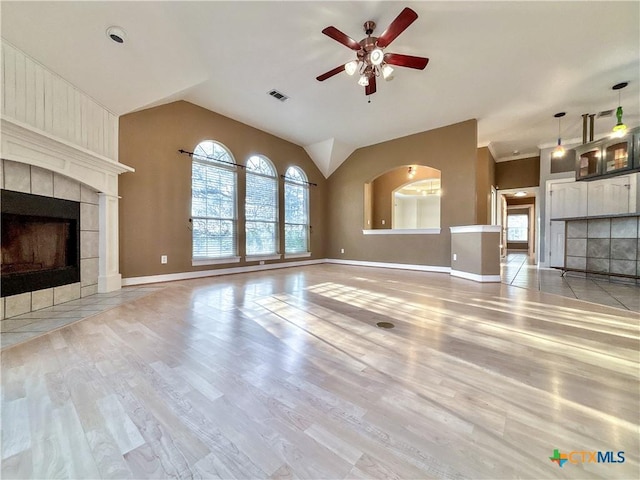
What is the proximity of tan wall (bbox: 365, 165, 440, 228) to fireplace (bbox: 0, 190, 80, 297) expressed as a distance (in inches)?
270

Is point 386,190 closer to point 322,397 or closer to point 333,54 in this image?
point 333,54

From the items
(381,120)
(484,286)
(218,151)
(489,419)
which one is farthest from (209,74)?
(484,286)

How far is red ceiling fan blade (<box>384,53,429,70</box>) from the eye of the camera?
9.06 ft

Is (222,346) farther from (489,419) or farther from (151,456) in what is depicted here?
(489,419)

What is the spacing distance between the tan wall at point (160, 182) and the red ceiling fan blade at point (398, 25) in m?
3.67

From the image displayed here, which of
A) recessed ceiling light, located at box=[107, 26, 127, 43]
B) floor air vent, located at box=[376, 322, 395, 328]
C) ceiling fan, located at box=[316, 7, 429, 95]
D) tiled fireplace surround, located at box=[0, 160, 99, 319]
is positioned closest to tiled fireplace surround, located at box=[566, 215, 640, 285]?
ceiling fan, located at box=[316, 7, 429, 95]

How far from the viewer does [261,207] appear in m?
5.85

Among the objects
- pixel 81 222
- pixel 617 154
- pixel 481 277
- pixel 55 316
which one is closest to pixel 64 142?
pixel 81 222

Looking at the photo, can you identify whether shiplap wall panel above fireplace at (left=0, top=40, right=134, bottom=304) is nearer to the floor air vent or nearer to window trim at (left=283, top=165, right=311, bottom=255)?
window trim at (left=283, top=165, right=311, bottom=255)

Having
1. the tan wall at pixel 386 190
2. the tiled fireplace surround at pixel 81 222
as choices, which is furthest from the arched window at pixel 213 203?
the tan wall at pixel 386 190

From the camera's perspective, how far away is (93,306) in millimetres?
2783

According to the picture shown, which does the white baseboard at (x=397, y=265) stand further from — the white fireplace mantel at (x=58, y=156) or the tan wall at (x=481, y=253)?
the white fireplace mantel at (x=58, y=156)

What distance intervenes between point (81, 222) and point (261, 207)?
10.6ft

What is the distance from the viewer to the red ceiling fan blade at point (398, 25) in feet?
7.16
